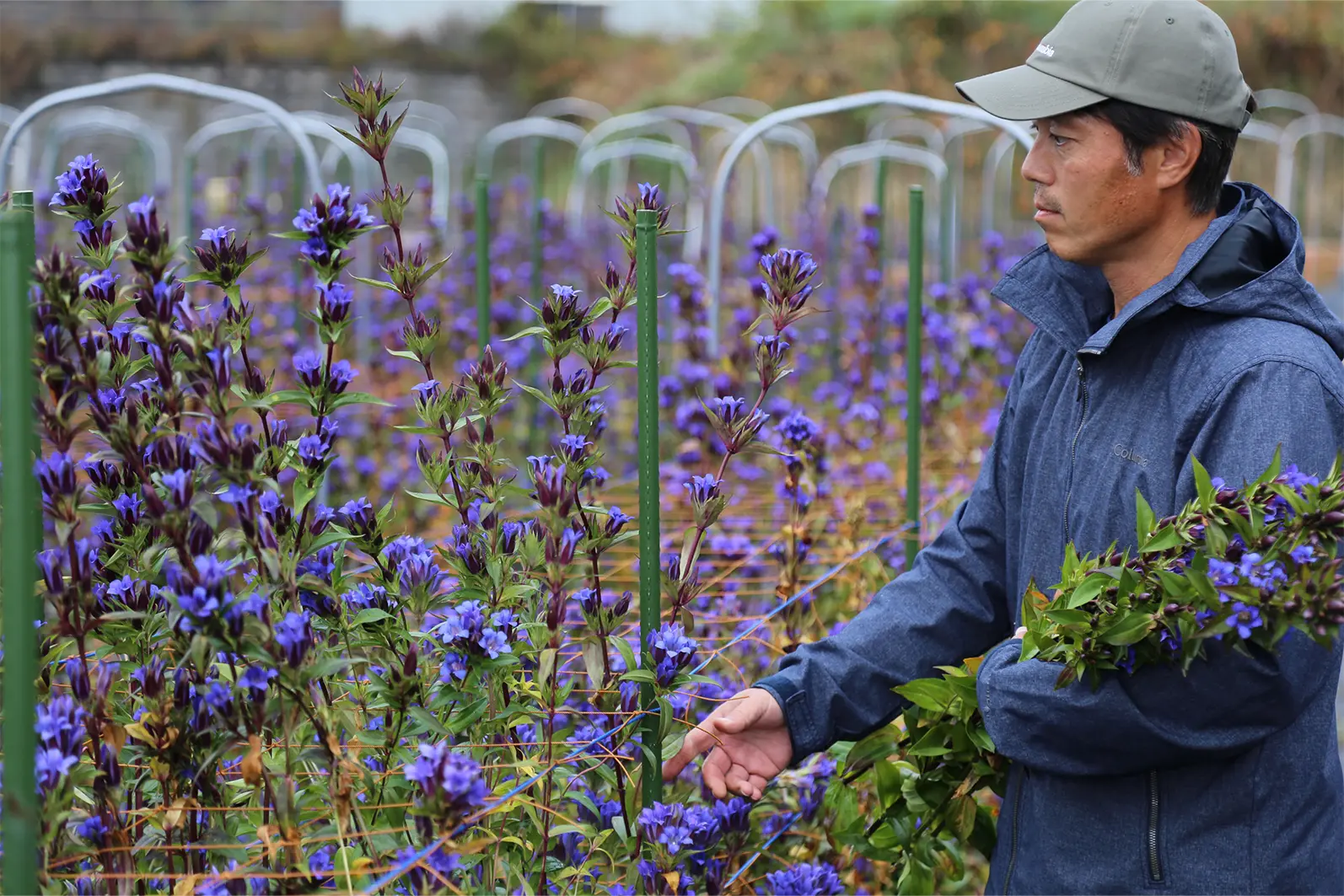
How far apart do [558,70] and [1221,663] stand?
1871cm

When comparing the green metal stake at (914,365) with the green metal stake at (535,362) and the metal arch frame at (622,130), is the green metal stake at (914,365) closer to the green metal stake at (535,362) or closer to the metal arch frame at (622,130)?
the green metal stake at (535,362)

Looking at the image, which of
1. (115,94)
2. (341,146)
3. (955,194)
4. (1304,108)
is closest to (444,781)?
(115,94)

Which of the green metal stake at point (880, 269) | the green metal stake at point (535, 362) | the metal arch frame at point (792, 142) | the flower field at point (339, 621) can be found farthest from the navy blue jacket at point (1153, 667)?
the metal arch frame at point (792, 142)

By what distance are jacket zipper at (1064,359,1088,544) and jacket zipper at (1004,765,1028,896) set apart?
0.35 metres

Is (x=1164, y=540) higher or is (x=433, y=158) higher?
(x=433, y=158)

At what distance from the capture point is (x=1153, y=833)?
1.76 metres

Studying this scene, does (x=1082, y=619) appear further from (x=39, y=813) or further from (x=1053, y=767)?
(x=39, y=813)

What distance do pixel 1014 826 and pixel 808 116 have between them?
2249 mm

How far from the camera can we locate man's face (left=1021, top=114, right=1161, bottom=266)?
1.86 metres

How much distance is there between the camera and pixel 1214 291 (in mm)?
1805

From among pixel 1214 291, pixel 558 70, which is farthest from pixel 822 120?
pixel 1214 291

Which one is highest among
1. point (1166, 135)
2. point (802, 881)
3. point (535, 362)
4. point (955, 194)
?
point (1166, 135)

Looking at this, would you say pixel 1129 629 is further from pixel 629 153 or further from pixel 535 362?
pixel 629 153

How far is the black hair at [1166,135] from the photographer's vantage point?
1843 mm
